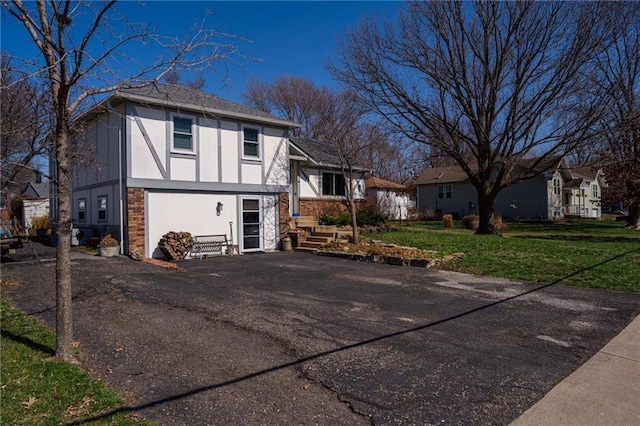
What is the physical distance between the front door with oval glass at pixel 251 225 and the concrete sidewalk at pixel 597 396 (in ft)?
41.0

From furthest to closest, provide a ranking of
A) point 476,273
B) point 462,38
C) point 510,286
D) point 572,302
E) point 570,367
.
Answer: point 462,38, point 476,273, point 510,286, point 572,302, point 570,367

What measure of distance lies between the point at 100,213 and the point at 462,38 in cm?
1759

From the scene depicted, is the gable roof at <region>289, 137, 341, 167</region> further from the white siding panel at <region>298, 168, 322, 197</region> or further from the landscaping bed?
the landscaping bed

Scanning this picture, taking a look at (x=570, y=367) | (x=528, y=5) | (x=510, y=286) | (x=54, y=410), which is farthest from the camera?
(x=528, y=5)

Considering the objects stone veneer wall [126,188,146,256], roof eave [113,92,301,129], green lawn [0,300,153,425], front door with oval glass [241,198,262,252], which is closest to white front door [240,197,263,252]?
front door with oval glass [241,198,262,252]

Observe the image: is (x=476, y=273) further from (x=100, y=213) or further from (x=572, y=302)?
(x=100, y=213)

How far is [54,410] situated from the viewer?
3.44 m

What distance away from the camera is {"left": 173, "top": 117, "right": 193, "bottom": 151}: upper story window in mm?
14016

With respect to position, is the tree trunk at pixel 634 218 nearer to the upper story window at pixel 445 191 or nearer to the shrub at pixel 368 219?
the upper story window at pixel 445 191

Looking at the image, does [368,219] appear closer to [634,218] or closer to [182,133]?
[182,133]

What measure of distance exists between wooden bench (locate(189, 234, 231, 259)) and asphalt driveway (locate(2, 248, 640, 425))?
4402 millimetres

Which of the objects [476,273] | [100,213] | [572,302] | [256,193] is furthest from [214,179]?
[572,302]

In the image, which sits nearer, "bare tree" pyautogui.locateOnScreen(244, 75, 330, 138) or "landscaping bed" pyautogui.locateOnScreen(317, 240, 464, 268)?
"landscaping bed" pyautogui.locateOnScreen(317, 240, 464, 268)

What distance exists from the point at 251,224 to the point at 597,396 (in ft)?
43.8
